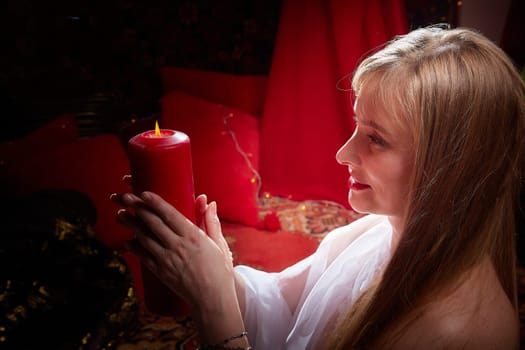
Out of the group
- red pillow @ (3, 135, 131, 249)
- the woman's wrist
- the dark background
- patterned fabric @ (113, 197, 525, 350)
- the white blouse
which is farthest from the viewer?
the dark background

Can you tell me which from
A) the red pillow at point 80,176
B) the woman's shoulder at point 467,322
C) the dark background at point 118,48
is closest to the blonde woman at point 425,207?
the woman's shoulder at point 467,322

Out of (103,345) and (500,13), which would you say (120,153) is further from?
(500,13)

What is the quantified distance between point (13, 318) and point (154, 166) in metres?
0.74

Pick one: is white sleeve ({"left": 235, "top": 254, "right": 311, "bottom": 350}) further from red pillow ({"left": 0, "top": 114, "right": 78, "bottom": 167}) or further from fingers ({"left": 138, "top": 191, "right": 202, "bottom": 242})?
red pillow ({"left": 0, "top": 114, "right": 78, "bottom": 167})

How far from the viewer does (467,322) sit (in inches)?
31.8

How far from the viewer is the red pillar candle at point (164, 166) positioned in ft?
2.07

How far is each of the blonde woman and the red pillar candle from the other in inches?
1.8

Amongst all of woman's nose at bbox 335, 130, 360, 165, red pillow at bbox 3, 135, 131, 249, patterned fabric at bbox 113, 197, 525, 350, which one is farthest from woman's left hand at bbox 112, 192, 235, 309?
red pillow at bbox 3, 135, 131, 249

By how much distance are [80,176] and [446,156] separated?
4.67 feet

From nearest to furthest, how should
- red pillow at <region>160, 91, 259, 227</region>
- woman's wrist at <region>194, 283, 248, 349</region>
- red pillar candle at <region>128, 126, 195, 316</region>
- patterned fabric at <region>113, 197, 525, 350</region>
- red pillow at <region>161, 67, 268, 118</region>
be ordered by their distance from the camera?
1. red pillar candle at <region>128, 126, 195, 316</region>
2. woman's wrist at <region>194, 283, 248, 349</region>
3. patterned fabric at <region>113, 197, 525, 350</region>
4. red pillow at <region>160, 91, 259, 227</region>
5. red pillow at <region>161, 67, 268, 118</region>

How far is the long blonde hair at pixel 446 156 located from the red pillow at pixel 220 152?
1.24 meters

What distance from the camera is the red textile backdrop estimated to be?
7.14 ft

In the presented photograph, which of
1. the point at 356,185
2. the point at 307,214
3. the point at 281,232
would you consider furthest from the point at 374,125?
the point at 307,214

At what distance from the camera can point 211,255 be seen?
74 cm
